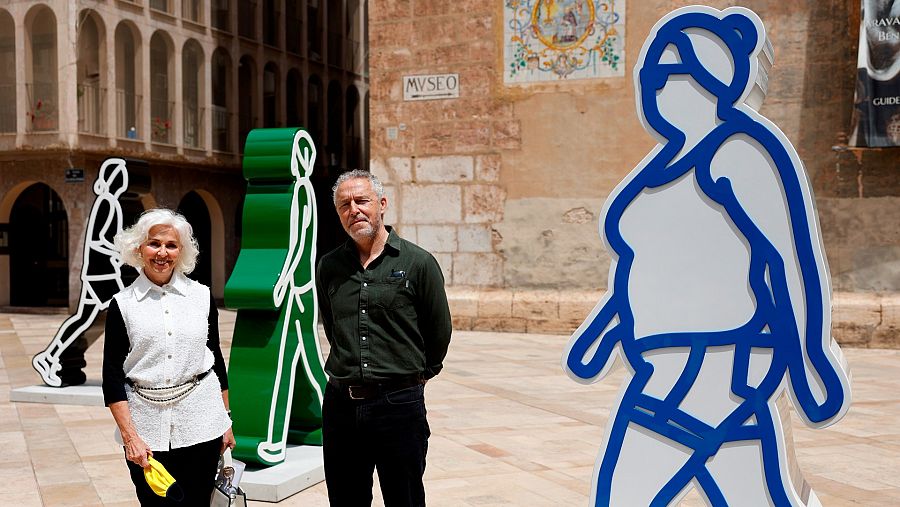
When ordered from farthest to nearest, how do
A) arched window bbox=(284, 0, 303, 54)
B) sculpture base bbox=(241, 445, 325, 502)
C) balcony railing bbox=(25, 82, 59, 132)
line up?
arched window bbox=(284, 0, 303, 54) → balcony railing bbox=(25, 82, 59, 132) → sculpture base bbox=(241, 445, 325, 502)

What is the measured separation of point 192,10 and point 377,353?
20483 mm

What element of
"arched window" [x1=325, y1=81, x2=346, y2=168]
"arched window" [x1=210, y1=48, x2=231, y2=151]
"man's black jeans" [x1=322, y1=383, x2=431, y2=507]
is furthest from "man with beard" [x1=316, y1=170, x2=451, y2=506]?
"arched window" [x1=325, y1=81, x2=346, y2=168]

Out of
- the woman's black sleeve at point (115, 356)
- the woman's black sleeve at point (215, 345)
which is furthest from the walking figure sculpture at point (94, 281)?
the woman's black sleeve at point (115, 356)

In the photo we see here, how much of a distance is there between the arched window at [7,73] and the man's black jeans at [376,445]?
708 inches

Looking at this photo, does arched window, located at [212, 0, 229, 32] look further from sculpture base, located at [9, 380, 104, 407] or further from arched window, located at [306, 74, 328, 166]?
sculpture base, located at [9, 380, 104, 407]

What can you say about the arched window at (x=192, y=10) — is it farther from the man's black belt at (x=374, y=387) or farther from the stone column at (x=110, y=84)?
the man's black belt at (x=374, y=387)

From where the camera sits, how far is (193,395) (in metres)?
3.31

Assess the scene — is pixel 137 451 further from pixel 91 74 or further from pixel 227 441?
pixel 91 74

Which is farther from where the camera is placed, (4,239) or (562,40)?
(4,239)

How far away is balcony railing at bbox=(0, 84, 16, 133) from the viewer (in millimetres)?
19188

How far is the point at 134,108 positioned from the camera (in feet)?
67.1

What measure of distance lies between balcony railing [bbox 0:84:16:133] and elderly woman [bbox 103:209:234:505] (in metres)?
17.8

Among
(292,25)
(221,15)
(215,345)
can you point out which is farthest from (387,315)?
(292,25)

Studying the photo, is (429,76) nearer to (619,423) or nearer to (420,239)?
(420,239)
